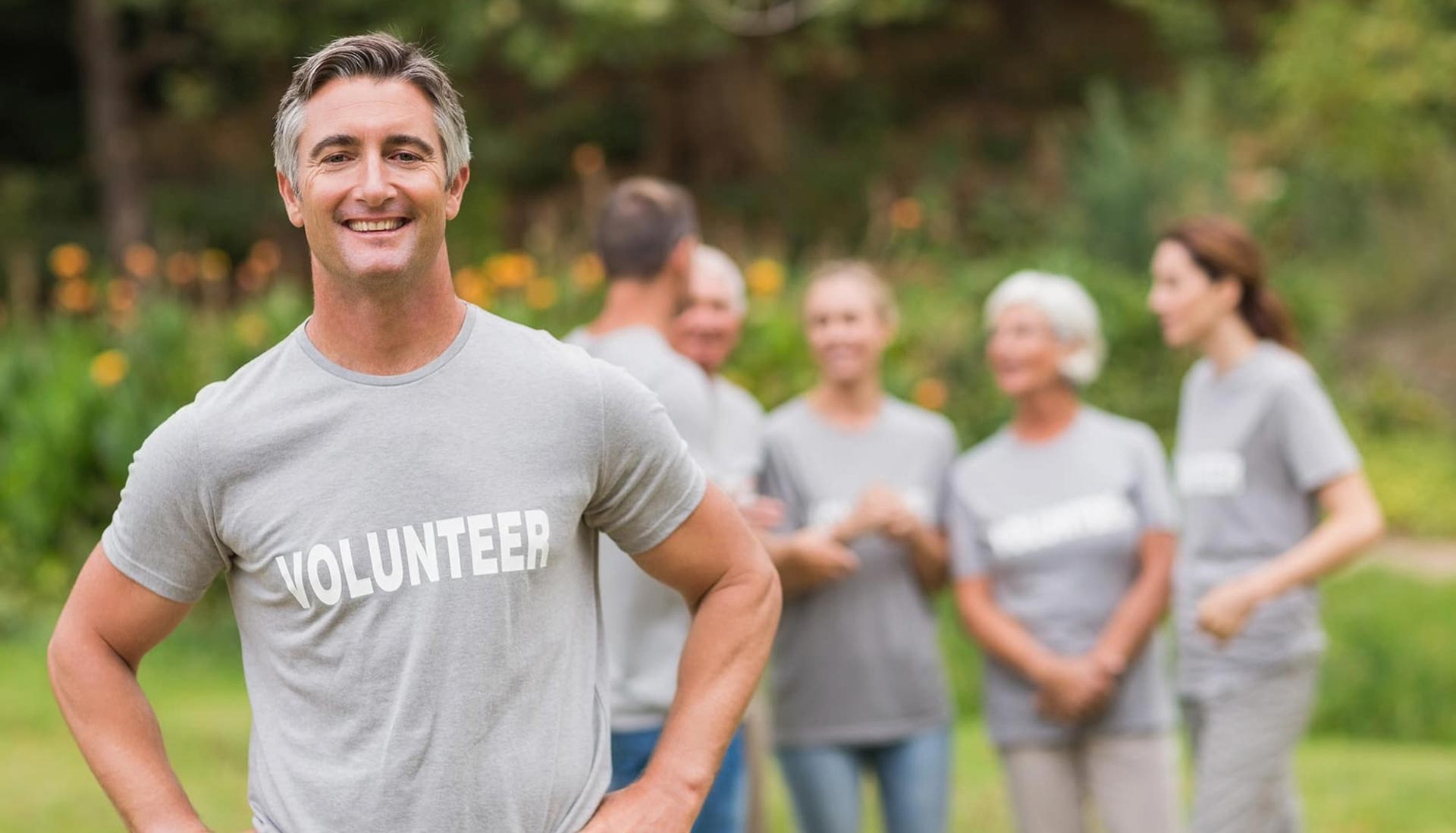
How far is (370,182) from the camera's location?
8.11ft

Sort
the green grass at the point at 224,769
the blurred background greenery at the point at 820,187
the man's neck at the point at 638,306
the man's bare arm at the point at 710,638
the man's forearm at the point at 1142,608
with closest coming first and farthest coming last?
the man's bare arm at the point at 710,638 → the man's neck at the point at 638,306 → the man's forearm at the point at 1142,608 → the green grass at the point at 224,769 → the blurred background greenery at the point at 820,187

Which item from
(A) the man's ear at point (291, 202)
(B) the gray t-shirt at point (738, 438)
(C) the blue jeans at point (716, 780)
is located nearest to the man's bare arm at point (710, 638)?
(A) the man's ear at point (291, 202)

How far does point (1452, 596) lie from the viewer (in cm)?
982

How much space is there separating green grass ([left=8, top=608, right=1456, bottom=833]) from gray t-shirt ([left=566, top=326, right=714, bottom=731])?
3116mm

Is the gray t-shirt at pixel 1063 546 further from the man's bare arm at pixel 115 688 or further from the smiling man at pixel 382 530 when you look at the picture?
the man's bare arm at pixel 115 688

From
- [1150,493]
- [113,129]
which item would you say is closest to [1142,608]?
[1150,493]

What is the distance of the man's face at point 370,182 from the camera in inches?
98.1

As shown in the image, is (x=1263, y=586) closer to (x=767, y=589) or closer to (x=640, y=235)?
(x=640, y=235)

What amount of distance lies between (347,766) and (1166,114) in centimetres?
1439

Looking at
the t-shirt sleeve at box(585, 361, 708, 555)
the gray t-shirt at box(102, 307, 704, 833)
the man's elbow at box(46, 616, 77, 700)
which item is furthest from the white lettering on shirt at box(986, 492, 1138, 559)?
the man's elbow at box(46, 616, 77, 700)

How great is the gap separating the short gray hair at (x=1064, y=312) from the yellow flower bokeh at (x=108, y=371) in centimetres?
595

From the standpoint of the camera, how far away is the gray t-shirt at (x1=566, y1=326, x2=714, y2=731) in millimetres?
4020

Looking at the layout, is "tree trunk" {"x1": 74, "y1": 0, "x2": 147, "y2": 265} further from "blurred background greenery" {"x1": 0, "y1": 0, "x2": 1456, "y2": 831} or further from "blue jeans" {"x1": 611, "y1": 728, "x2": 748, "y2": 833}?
"blue jeans" {"x1": 611, "y1": 728, "x2": 748, "y2": 833}

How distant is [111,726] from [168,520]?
1.09ft
